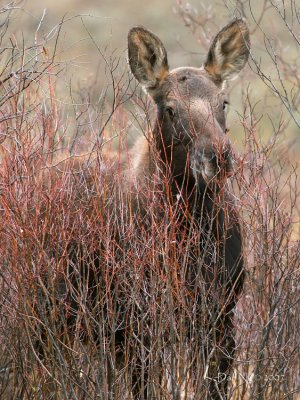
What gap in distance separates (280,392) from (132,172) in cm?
244

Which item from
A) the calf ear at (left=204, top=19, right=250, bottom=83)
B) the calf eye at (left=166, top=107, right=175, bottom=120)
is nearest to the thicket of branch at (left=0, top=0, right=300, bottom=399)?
the calf eye at (left=166, top=107, right=175, bottom=120)

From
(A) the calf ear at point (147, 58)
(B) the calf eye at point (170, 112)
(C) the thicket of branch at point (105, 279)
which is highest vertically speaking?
(A) the calf ear at point (147, 58)

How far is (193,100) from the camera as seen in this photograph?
9.34 m

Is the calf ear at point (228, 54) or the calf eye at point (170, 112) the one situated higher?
the calf ear at point (228, 54)

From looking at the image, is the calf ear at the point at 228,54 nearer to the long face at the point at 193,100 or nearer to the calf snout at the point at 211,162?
the long face at the point at 193,100

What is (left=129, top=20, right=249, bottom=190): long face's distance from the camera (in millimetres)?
8586

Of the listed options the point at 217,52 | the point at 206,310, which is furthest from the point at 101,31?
the point at 206,310

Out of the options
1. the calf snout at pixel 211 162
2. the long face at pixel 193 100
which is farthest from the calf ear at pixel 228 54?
the calf snout at pixel 211 162

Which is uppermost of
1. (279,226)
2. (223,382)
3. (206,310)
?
(279,226)

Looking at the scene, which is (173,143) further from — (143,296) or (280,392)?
(280,392)

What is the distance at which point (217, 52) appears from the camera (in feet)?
33.3

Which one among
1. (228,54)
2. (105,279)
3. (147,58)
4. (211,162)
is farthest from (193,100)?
(105,279)

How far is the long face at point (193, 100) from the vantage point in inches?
338

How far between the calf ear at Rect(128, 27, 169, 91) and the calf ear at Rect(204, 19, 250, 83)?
54 cm
